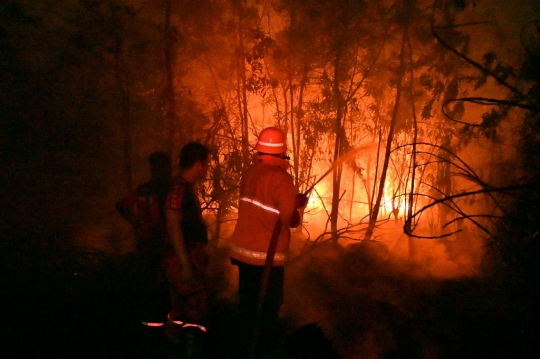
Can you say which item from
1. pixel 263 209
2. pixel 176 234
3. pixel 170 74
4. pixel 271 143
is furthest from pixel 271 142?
pixel 170 74

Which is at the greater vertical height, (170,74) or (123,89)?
(170,74)

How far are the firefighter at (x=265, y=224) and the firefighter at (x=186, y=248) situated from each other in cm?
30

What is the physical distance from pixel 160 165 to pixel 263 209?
6.09 ft

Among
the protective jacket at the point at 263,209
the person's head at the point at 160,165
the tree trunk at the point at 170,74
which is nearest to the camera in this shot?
the protective jacket at the point at 263,209

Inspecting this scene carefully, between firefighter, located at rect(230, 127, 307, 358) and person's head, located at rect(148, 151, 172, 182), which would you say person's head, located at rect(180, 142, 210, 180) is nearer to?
firefighter, located at rect(230, 127, 307, 358)

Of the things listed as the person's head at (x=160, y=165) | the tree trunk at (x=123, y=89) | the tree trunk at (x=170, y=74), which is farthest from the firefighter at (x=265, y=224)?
the tree trunk at (x=123, y=89)

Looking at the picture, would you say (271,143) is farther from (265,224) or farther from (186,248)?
(186,248)

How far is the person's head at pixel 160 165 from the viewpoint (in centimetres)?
407

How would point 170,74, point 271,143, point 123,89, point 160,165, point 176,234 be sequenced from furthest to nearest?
point 123,89 → point 170,74 → point 160,165 → point 271,143 → point 176,234

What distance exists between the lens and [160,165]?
4.14 metres

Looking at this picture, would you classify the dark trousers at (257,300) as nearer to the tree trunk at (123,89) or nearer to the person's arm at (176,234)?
the person's arm at (176,234)

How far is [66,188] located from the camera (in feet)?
17.6

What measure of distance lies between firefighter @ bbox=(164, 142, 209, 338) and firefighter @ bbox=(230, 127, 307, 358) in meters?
0.30

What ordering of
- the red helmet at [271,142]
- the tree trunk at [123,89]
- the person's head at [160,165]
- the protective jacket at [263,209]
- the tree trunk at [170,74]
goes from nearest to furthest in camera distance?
1. the protective jacket at [263,209]
2. the red helmet at [271,142]
3. the person's head at [160,165]
4. the tree trunk at [170,74]
5. the tree trunk at [123,89]
